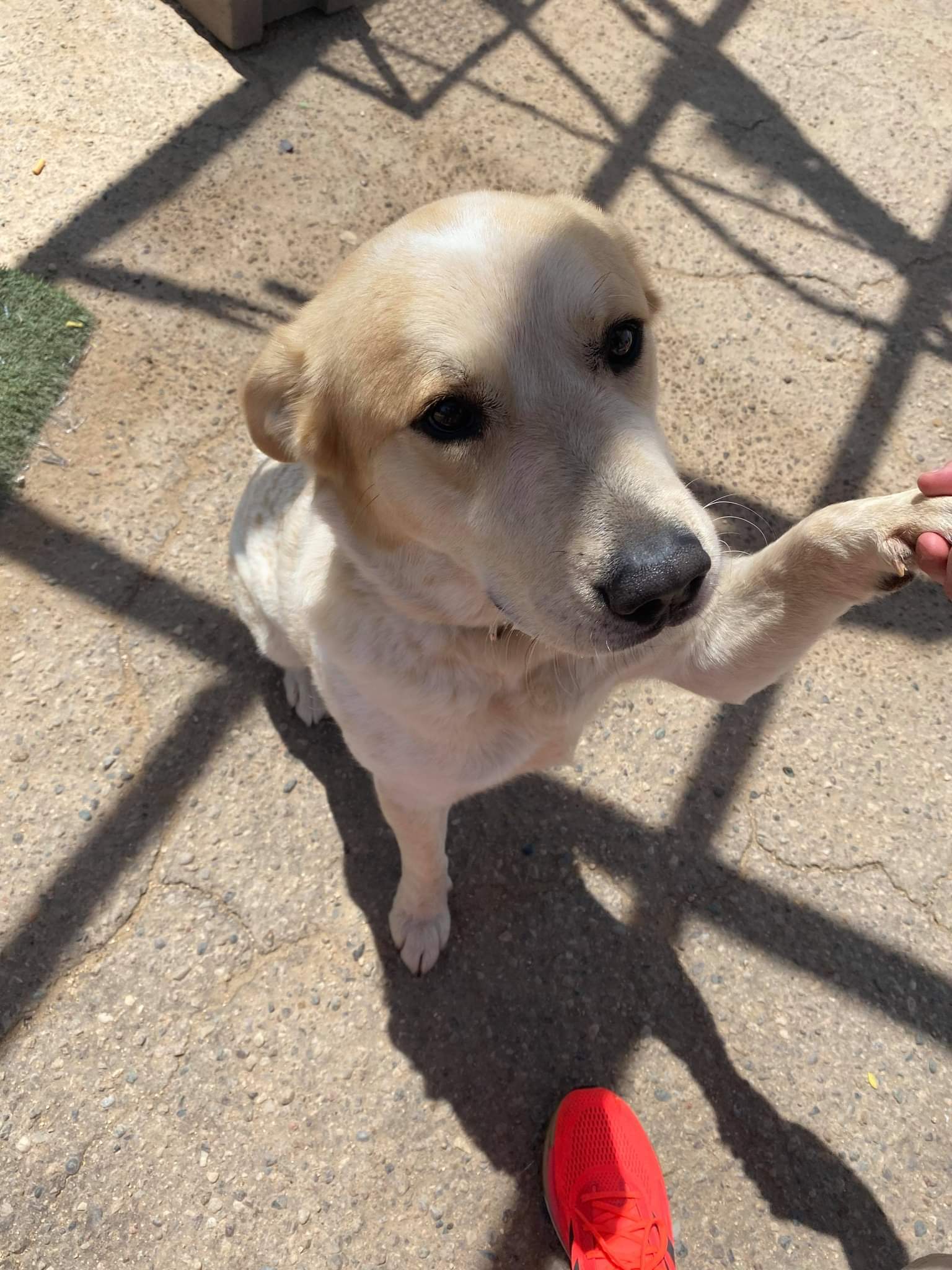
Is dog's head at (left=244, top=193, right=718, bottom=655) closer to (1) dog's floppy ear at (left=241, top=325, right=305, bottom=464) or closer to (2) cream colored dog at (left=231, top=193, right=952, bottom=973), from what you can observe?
(2) cream colored dog at (left=231, top=193, right=952, bottom=973)

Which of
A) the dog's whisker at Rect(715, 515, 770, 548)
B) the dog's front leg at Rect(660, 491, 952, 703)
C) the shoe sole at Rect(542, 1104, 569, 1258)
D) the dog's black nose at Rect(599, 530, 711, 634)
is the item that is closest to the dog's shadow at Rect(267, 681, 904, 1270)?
the shoe sole at Rect(542, 1104, 569, 1258)

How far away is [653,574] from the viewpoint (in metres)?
1.33

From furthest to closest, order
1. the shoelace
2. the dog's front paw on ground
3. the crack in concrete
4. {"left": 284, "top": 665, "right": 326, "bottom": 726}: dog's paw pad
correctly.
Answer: {"left": 284, "top": 665, "right": 326, "bottom": 726}: dog's paw pad, the crack in concrete, the dog's front paw on ground, the shoelace

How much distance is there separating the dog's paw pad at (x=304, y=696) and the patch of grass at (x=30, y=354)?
4.28 ft

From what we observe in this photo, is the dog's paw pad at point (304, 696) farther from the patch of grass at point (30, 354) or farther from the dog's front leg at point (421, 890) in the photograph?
the patch of grass at point (30, 354)

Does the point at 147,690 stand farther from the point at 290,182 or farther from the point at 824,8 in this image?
the point at 824,8

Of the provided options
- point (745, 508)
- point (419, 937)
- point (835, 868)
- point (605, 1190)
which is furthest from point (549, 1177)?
point (745, 508)

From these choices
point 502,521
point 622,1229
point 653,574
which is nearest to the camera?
point 653,574

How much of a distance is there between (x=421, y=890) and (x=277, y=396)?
4.38 ft

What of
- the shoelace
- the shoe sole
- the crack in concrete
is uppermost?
the crack in concrete

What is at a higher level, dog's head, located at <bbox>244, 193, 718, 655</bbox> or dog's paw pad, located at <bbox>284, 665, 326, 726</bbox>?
dog's head, located at <bbox>244, 193, 718, 655</bbox>

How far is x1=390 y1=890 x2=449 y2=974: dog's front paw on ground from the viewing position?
2.37m

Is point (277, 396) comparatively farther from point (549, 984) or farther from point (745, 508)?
point (745, 508)

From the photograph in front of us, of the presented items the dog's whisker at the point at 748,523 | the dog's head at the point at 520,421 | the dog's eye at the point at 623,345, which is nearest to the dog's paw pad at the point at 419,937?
the dog's head at the point at 520,421
